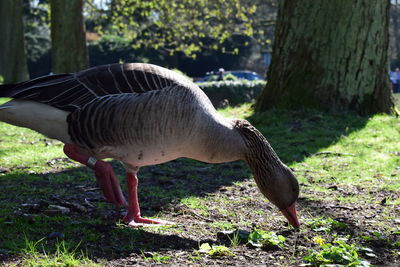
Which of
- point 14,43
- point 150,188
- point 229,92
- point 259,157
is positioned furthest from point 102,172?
point 14,43

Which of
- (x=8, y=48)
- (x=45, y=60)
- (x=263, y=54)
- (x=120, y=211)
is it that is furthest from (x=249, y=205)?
(x=263, y=54)

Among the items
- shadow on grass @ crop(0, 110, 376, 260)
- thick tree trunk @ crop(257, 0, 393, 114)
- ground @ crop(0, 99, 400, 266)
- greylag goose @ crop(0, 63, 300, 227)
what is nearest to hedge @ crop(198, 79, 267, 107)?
thick tree trunk @ crop(257, 0, 393, 114)

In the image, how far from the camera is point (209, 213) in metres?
4.75

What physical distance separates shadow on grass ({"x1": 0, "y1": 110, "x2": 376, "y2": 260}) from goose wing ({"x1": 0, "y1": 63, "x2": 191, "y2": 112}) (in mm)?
980

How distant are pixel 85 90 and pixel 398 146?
573cm

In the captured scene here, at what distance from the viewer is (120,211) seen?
4695 mm

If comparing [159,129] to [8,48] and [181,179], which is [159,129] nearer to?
[181,179]

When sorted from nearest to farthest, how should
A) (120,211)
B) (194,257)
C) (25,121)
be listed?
(194,257)
(25,121)
(120,211)

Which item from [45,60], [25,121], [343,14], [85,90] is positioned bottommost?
[45,60]

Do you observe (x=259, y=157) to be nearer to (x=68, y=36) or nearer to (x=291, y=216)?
(x=291, y=216)

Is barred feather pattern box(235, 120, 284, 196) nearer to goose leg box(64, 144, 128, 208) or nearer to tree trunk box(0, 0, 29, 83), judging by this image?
goose leg box(64, 144, 128, 208)

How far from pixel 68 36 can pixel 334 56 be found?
6.79 meters

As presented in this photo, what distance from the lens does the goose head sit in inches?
166

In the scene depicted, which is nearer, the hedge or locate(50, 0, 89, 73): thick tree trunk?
locate(50, 0, 89, 73): thick tree trunk
